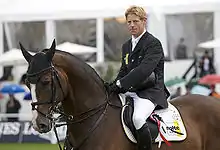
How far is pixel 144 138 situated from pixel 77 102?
90 centimetres

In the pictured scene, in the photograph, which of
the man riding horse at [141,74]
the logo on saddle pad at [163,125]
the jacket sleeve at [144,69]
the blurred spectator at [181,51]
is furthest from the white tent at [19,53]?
the jacket sleeve at [144,69]

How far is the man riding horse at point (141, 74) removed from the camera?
7.07 metres

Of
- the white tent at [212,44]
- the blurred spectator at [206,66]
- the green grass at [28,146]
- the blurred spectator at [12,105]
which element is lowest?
the green grass at [28,146]

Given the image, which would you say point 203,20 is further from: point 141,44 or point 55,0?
point 141,44

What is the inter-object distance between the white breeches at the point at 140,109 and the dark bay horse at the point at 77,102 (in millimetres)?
204

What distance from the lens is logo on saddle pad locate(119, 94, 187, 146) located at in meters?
7.14

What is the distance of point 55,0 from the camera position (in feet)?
87.2

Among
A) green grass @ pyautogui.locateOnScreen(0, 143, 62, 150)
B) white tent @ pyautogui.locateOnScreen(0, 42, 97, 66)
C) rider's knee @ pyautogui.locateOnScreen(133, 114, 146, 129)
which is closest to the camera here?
rider's knee @ pyautogui.locateOnScreen(133, 114, 146, 129)

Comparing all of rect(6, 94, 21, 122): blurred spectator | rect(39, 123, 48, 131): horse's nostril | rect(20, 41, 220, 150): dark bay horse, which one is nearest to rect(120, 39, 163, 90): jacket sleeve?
rect(20, 41, 220, 150): dark bay horse

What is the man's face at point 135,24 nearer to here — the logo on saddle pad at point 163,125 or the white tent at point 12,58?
the logo on saddle pad at point 163,125

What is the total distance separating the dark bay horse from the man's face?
73cm

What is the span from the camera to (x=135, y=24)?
725 cm

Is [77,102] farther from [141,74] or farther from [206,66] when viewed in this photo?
[206,66]

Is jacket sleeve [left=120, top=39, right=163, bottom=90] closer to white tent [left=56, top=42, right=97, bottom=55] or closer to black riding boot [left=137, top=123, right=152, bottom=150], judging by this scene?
black riding boot [left=137, top=123, right=152, bottom=150]
